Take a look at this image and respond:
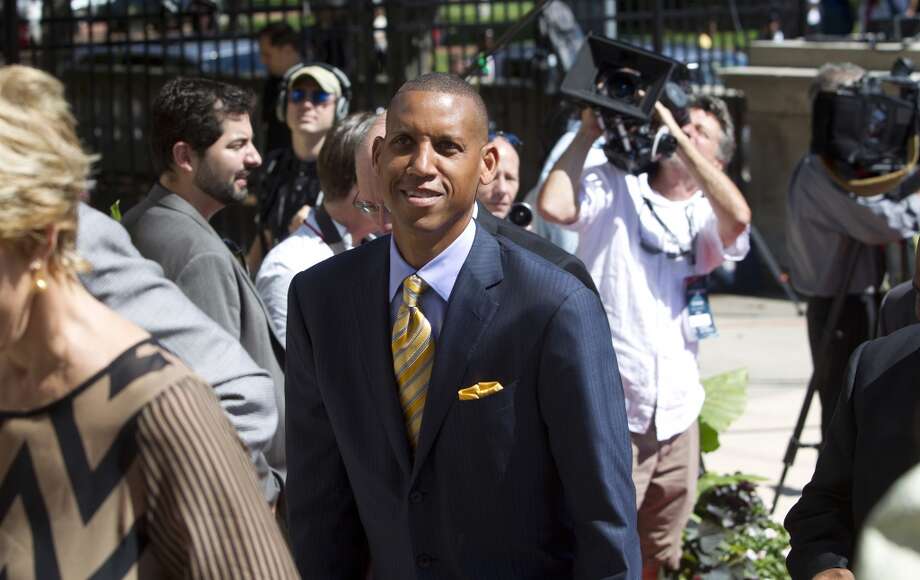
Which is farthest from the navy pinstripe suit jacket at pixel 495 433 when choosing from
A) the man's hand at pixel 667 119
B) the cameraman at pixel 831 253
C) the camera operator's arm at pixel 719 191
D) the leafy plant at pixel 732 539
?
the cameraman at pixel 831 253

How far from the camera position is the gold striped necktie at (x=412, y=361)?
126 inches

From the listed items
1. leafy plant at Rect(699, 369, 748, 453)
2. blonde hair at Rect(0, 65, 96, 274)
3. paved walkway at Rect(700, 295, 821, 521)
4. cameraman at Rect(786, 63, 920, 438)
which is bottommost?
paved walkway at Rect(700, 295, 821, 521)

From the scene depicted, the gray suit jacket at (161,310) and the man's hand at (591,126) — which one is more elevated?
the man's hand at (591,126)

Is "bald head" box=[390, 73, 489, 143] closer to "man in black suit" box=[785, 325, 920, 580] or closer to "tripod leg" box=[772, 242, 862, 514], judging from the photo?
"man in black suit" box=[785, 325, 920, 580]

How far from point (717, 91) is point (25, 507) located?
1170 cm

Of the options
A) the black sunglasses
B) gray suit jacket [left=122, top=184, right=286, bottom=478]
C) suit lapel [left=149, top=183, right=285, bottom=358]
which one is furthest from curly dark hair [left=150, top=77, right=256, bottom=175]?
the black sunglasses

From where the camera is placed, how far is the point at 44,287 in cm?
213

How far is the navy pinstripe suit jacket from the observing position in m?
3.12

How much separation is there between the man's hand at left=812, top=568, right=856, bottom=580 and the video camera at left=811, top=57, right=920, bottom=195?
12.7 feet

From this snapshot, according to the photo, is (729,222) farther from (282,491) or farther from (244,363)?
(244,363)

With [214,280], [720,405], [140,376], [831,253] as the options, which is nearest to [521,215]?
[214,280]

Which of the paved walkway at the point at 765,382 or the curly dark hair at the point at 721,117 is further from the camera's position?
the paved walkway at the point at 765,382

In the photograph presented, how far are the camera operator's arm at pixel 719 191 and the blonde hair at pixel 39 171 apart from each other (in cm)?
323

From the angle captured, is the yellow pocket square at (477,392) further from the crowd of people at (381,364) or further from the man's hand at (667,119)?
the man's hand at (667,119)
